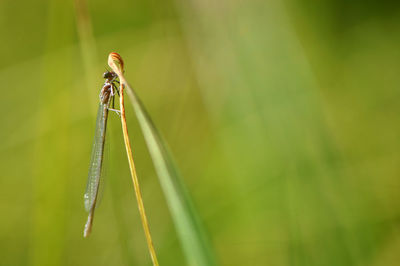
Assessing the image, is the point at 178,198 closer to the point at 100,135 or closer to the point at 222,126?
the point at 100,135

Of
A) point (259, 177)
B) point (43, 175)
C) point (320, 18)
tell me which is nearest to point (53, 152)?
point (43, 175)

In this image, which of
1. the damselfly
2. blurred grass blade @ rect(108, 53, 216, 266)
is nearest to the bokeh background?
the damselfly

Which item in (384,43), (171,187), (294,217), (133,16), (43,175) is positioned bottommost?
(294,217)

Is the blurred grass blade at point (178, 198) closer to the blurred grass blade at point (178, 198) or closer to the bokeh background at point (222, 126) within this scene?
the blurred grass blade at point (178, 198)

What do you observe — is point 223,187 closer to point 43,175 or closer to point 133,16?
point 43,175

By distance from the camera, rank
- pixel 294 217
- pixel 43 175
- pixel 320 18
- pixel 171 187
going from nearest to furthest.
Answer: pixel 171 187
pixel 294 217
pixel 43 175
pixel 320 18

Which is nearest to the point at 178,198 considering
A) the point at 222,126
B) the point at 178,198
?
the point at 178,198
